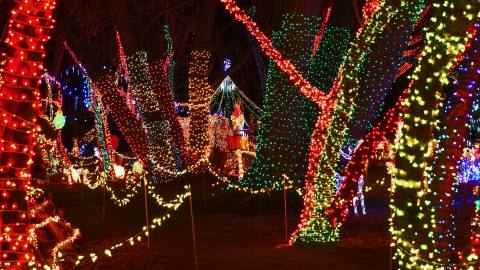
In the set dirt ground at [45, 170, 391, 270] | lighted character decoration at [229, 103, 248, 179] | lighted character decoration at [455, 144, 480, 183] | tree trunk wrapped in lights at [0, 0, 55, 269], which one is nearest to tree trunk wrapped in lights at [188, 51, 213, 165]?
lighted character decoration at [229, 103, 248, 179]

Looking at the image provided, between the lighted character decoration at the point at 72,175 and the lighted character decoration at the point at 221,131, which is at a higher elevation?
the lighted character decoration at the point at 221,131

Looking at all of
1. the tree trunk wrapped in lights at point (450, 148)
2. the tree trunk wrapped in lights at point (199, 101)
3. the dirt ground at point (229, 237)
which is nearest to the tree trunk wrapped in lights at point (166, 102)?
the tree trunk wrapped in lights at point (199, 101)

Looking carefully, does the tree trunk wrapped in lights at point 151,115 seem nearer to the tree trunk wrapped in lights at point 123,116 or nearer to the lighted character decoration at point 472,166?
the tree trunk wrapped in lights at point 123,116

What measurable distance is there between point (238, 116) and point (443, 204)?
2235cm

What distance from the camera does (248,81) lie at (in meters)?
43.2

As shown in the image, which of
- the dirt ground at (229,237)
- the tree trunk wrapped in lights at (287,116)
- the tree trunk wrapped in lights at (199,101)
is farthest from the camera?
the tree trunk wrapped in lights at (199,101)

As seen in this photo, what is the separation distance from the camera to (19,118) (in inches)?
267

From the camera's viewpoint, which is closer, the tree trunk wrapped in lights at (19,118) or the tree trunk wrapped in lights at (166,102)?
the tree trunk wrapped in lights at (19,118)

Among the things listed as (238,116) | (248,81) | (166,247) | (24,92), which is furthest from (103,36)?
(24,92)

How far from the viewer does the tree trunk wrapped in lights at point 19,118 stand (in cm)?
670

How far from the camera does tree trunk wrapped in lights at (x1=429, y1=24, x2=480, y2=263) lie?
22.6 feet

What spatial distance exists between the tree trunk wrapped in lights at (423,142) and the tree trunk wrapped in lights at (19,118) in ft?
11.3

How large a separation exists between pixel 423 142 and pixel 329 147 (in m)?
4.50

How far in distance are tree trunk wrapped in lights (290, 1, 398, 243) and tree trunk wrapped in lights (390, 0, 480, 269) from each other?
4.04 metres
